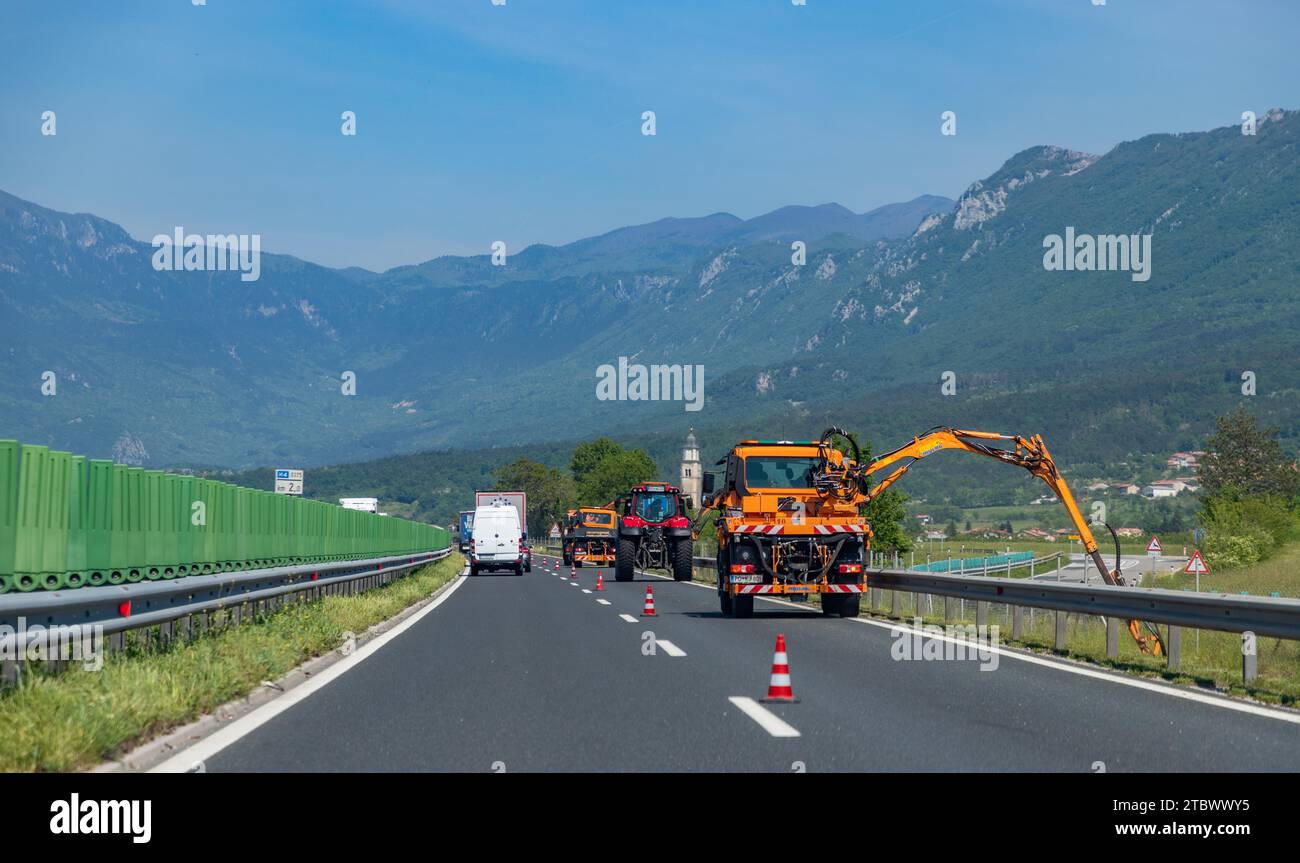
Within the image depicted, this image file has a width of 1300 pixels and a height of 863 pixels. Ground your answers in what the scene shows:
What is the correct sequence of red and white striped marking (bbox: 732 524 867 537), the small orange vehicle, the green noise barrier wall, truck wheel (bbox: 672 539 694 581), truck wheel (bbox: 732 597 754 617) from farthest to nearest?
the small orange vehicle
truck wheel (bbox: 672 539 694 581)
truck wheel (bbox: 732 597 754 617)
red and white striped marking (bbox: 732 524 867 537)
the green noise barrier wall

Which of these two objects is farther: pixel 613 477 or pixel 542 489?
pixel 542 489

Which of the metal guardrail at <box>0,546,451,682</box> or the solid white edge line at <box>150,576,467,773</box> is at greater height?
the metal guardrail at <box>0,546,451,682</box>

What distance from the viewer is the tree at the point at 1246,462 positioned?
442 feet

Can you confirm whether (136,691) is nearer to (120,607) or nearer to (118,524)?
(120,607)

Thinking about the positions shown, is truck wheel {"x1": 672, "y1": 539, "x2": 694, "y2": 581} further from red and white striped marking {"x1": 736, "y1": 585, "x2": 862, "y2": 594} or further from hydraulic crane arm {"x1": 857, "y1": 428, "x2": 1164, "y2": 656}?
red and white striped marking {"x1": 736, "y1": 585, "x2": 862, "y2": 594}

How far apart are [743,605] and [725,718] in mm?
12405

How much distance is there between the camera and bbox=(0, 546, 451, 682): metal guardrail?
8734mm

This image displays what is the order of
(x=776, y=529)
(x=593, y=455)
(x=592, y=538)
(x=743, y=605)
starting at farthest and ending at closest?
(x=593, y=455) → (x=592, y=538) → (x=743, y=605) → (x=776, y=529)

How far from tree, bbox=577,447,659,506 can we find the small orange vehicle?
11498 cm

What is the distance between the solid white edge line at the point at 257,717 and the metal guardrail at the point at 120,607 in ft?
3.78

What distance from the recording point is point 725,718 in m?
10.0

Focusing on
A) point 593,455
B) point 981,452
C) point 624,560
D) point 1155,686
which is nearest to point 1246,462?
point 593,455

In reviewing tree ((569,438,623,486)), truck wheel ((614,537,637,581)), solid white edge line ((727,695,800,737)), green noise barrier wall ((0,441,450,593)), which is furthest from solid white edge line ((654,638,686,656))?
tree ((569,438,623,486))
